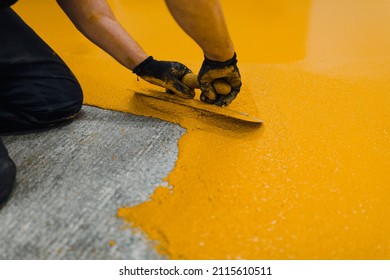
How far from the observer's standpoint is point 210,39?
1097 millimetres

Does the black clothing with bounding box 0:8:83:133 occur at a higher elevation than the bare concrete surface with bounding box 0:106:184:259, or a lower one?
higher

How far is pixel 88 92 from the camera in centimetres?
159

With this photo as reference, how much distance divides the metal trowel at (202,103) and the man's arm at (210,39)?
1.1 inches

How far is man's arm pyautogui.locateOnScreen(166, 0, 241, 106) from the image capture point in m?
1.03

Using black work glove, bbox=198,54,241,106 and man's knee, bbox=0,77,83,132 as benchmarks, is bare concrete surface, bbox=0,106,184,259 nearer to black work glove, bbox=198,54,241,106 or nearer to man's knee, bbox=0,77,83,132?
man's knee, bbox=0,77,83,132

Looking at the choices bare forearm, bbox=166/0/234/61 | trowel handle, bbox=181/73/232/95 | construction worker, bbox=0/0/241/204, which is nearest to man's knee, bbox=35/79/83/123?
construction worker, bbox=0/0/241/204

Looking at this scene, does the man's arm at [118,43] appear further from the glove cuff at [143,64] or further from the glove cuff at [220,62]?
the glove cuff at [220,62]

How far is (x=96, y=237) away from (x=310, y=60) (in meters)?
1.41

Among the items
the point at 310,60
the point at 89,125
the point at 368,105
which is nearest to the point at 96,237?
the point at 89,125

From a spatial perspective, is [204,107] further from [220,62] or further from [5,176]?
[5,176]

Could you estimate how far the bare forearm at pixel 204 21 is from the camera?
1.02 meters

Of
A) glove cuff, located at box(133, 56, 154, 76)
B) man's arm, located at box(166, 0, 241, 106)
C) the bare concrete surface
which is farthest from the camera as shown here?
glove cuff, located at box(133, 56, 154, 76)

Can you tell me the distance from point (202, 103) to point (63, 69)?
0.63 meters

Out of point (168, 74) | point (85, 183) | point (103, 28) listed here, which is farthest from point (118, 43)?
point (85, 183)
